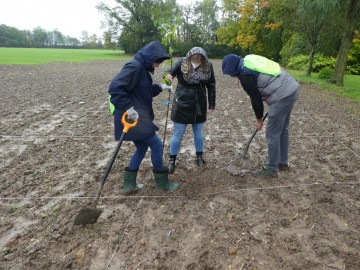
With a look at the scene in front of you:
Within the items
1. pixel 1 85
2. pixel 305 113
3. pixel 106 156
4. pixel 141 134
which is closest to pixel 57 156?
pixel 106 156

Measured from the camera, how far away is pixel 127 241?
114 inches

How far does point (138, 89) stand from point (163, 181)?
1.31 meters

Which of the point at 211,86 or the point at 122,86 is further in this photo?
the point at 211,86

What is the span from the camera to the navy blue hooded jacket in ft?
10.0

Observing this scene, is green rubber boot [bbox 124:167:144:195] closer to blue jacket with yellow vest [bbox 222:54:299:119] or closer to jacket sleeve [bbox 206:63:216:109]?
jacket sleeve [bbox 206:63:216:109]

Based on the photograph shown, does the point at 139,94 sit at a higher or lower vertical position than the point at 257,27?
lower

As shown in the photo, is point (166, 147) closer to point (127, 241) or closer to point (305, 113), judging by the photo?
point (127, 241)

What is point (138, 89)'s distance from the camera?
3.26 meters

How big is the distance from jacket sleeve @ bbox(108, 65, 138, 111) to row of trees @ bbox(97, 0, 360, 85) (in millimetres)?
1340

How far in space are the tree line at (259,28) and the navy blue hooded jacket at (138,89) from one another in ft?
3.55

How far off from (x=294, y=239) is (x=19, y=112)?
744 cm

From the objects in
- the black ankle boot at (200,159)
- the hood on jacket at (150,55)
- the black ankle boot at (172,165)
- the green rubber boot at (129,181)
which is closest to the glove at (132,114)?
the hood on jacket at (150,55)

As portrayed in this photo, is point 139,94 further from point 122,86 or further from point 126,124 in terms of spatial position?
point 126,124

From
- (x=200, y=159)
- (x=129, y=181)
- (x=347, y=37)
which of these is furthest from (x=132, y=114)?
(x=347, y=37)
